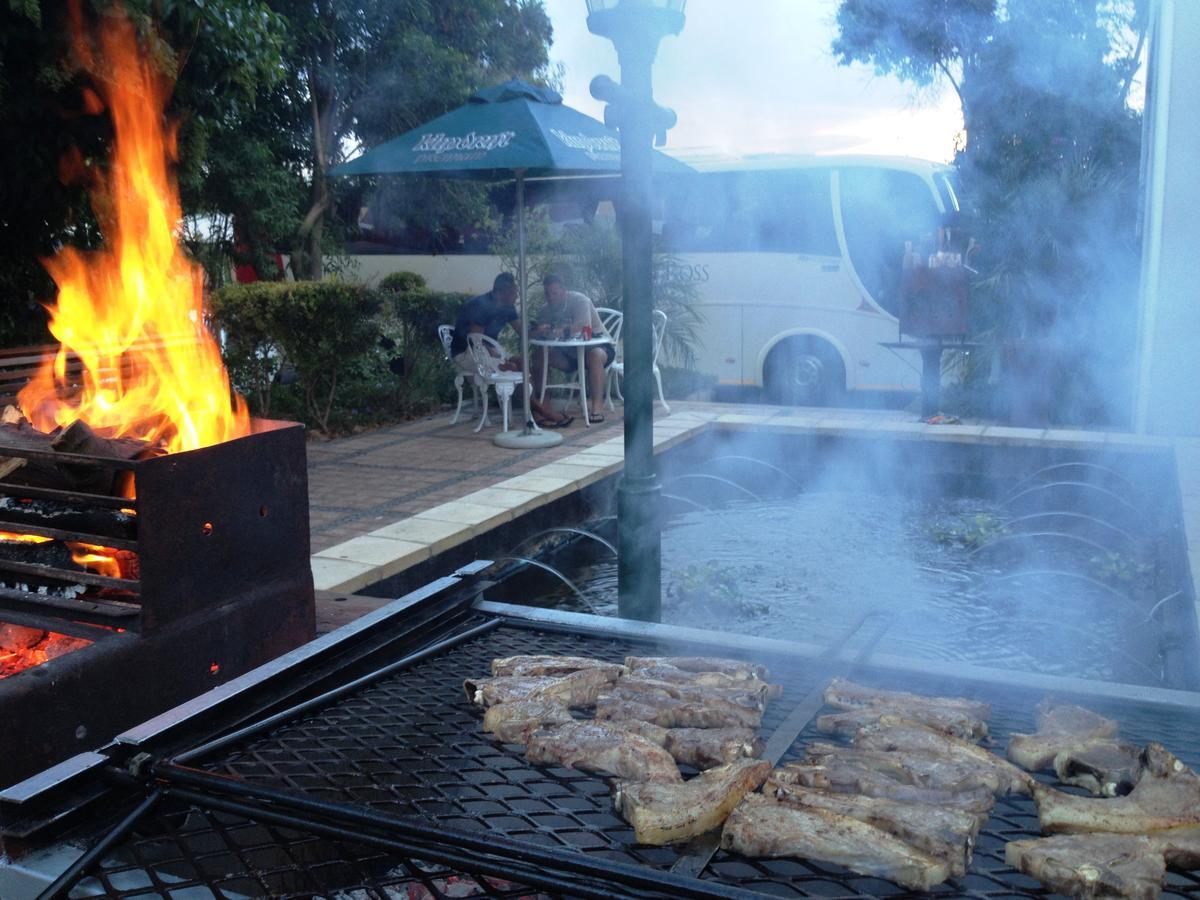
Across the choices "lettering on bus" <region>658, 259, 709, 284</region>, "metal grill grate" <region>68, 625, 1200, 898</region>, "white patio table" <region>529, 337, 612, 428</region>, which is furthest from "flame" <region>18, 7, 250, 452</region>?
"lettering on bus" <region>658, 259, 709, 284</region>

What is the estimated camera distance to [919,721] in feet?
6.89

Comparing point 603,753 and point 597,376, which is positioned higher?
point 597,376

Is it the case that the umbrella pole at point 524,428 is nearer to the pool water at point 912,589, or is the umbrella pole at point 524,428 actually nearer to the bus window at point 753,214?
the pool water at point 912,589

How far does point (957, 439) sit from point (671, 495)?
214cm

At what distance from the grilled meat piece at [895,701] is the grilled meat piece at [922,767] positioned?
184mm

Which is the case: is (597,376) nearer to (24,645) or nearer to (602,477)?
(602,477)

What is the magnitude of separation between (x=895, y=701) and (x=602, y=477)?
456 centimetres

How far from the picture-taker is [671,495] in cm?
707

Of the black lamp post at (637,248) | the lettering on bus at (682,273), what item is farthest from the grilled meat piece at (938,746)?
the lettering on bus at (682,273)

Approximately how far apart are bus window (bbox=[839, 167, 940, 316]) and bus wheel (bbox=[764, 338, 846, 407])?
37.4 inches

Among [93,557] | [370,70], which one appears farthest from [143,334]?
[370,70]

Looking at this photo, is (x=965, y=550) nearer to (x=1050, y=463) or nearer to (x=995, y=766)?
(x=1050, y=463)

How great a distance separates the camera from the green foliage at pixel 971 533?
19.4 feet

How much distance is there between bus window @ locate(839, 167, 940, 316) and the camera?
11.3 metres
